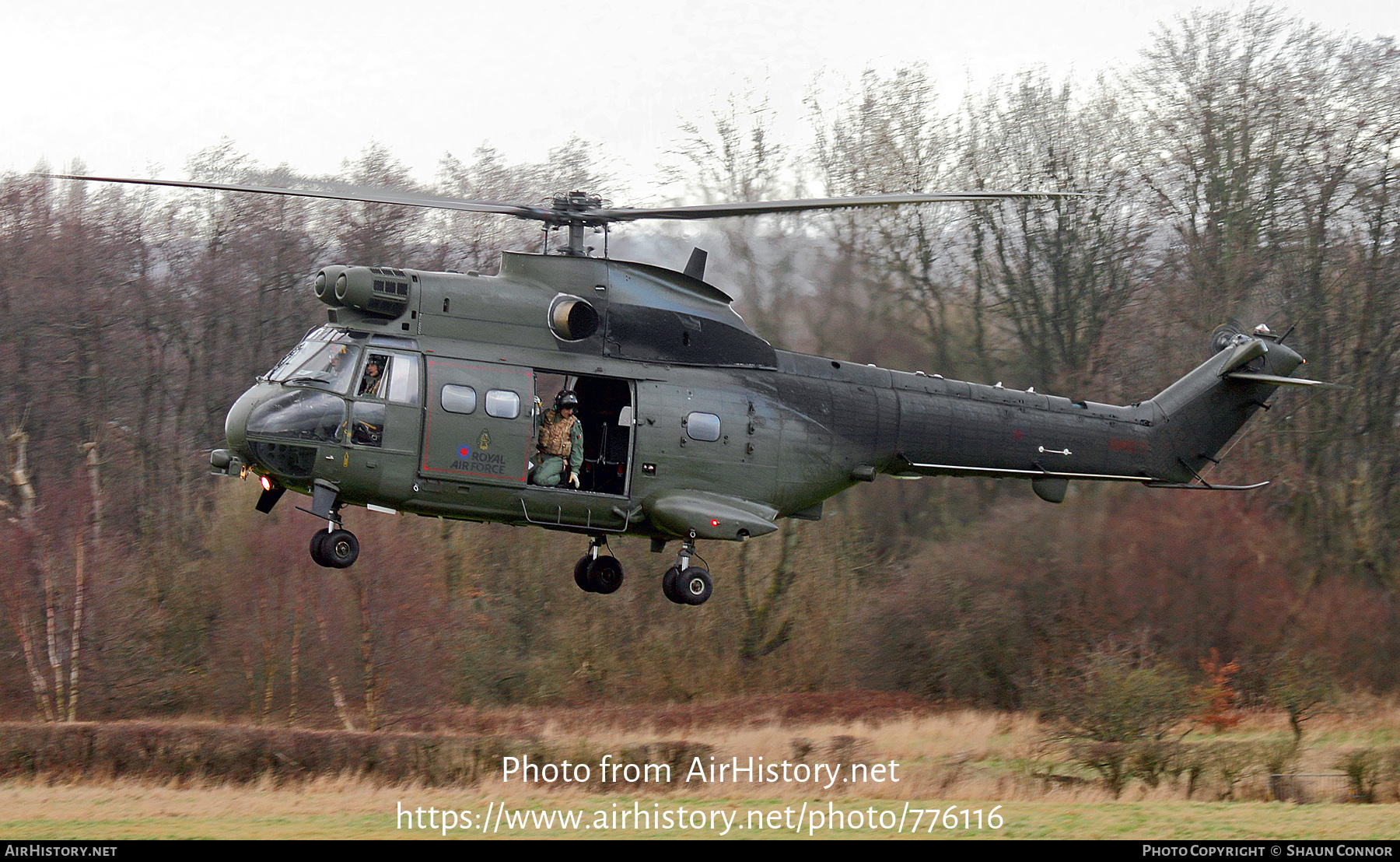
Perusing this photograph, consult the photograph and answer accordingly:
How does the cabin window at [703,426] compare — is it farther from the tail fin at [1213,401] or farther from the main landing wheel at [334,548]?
the tail fin at [1213,401]

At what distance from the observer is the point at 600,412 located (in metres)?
15.9

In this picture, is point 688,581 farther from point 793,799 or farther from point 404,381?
point 793,799

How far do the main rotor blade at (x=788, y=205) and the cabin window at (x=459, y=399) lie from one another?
2.51 meters

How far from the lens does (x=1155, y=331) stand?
A: 29062 millimetres

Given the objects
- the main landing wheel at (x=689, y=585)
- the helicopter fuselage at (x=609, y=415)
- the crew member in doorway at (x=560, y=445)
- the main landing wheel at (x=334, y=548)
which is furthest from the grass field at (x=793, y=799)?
the crew member in doorway at (x=560, y=445)

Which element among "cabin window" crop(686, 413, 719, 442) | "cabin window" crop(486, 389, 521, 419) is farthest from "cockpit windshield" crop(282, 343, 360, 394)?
"cabin window" crop(686, 413, 719, 442)

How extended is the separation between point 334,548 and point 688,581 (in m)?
3.72

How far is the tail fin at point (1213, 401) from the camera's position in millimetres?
18125

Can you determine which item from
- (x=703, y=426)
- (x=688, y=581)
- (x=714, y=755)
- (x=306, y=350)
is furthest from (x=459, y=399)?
(x=714, y=755)

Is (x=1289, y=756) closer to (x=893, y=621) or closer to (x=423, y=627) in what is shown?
(x=893, y=621)

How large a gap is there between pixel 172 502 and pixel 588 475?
19849mm

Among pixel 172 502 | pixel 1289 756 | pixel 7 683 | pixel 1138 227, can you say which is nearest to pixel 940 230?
pixel 1138 227

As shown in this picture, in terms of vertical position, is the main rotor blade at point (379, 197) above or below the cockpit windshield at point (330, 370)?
above

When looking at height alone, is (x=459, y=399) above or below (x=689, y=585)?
above
